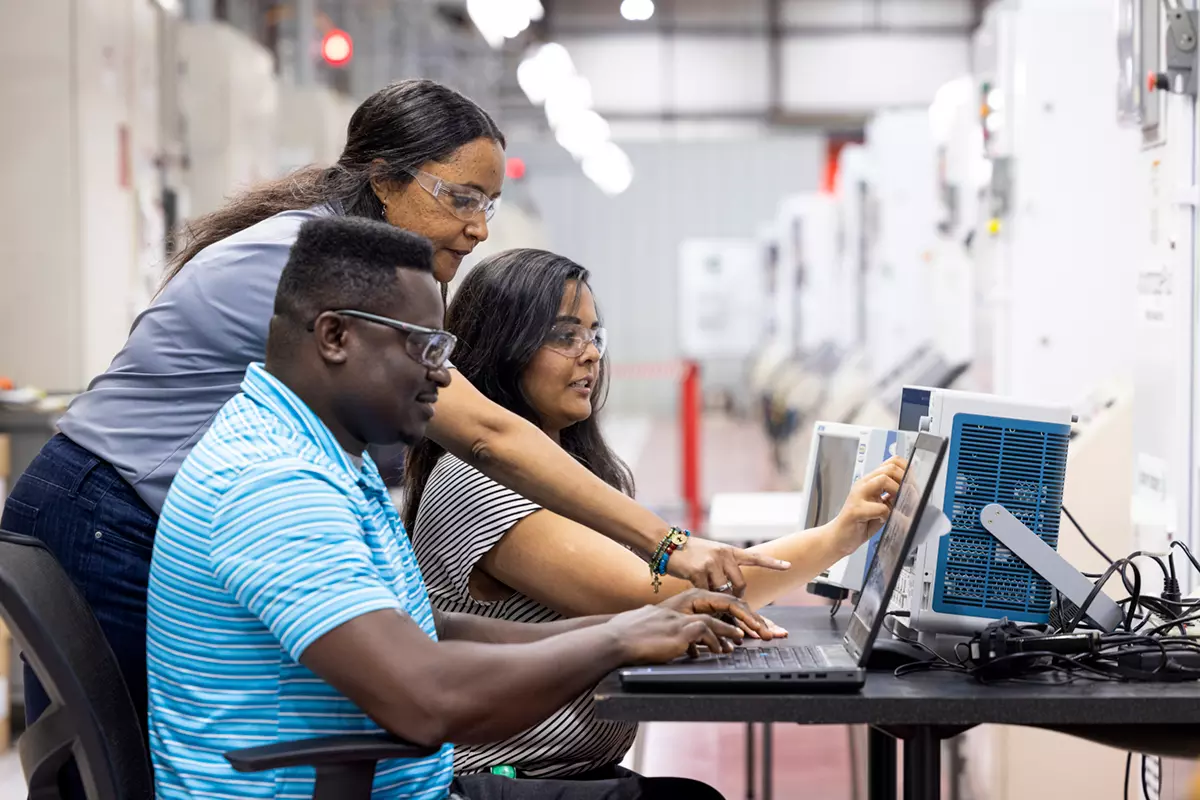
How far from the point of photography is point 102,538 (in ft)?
6.16

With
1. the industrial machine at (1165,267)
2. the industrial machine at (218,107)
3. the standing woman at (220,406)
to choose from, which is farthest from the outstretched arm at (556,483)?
the industrial machine at (218,107)

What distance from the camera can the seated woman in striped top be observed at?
2029 millimetres

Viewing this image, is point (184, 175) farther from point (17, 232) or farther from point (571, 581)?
point (571, 581)

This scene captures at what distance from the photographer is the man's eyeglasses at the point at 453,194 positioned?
Result: 2.06 meters

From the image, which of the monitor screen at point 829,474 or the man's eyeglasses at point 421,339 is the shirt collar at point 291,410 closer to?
the man's eyeglasses at point 421,339

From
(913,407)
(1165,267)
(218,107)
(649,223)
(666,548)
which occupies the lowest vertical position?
(666,548)

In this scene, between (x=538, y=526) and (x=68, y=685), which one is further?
(x=538, y=526)

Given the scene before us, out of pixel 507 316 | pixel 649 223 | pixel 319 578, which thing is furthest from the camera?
pixel 649 223

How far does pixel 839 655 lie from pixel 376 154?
1.01 meters

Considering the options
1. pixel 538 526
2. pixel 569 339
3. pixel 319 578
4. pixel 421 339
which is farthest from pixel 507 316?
pixel 319 578

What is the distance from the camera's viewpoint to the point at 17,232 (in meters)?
5.38

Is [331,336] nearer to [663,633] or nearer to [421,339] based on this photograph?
[421,339]

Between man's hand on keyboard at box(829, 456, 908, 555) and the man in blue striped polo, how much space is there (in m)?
0.63

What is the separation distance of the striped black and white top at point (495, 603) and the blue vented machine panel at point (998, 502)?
1.75 ft
